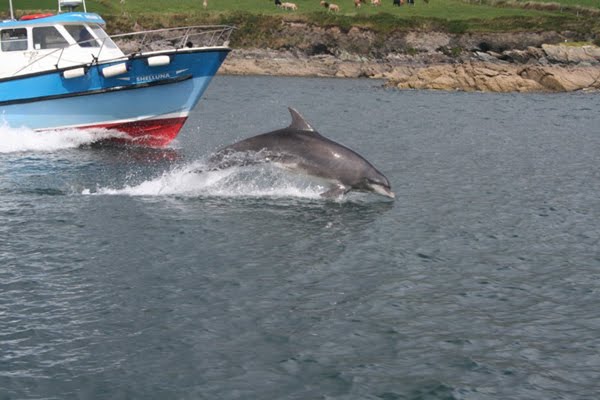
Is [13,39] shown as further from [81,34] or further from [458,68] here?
[458,68]

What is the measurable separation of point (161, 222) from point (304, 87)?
1550 inches

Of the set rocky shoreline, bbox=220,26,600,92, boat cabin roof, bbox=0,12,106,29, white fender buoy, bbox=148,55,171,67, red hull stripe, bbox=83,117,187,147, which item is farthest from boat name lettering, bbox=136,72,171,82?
rocky shoreline, bbox=220,26,600,92

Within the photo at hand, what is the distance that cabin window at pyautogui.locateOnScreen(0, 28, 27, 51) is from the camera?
2594cm

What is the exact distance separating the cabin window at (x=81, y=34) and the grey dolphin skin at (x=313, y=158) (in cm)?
1166

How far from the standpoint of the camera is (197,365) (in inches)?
338

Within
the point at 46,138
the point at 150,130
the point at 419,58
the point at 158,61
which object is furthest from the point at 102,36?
the point at 419,58

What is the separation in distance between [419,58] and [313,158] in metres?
54.6

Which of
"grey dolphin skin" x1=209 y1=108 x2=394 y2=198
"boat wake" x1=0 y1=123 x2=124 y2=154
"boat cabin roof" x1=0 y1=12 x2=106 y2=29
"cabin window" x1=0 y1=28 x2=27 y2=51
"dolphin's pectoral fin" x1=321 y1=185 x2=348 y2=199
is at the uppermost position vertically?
"boat cabin roof" x1=0 y1=12 x2=106 y2=29

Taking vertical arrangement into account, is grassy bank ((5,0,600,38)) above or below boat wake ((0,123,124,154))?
above

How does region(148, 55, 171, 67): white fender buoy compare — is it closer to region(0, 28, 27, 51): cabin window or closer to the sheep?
region(0, 28, 27, 51): cabin window

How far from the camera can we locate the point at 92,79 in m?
24.6

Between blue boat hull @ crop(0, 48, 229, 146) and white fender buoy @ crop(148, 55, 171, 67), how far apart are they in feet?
0.40

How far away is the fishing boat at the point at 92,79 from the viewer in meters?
24.6

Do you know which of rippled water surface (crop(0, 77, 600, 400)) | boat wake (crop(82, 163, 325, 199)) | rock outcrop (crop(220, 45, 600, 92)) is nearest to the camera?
rippled water surface (crop(0, 77, 600, 400))
